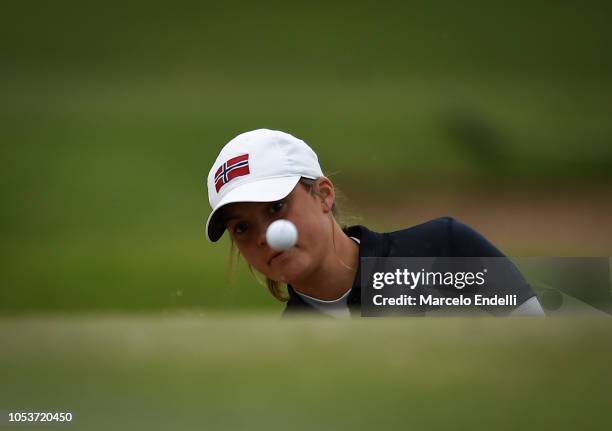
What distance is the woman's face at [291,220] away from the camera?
4.25 feet

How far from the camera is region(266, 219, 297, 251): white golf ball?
1.28 m

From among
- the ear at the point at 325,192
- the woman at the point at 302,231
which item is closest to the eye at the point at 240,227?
the woman at the point at 302,231

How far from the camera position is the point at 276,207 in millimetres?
1295

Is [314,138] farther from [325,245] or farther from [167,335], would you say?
[167,335]

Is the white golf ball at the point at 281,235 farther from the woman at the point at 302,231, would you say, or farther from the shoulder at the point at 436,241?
the shoulder at the point at 436,241

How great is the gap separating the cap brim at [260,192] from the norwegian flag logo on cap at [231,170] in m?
0.03

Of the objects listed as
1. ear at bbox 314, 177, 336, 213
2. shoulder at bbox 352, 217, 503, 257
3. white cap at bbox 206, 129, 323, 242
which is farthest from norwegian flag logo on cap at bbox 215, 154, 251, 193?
shoulder at bbox 352, 217, 503, 257

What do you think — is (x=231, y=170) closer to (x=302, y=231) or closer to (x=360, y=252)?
(x=302, y=231)

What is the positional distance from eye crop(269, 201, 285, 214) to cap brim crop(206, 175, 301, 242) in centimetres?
2

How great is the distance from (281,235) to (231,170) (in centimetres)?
13

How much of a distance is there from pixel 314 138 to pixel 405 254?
0.34 m

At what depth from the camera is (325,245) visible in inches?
53.2

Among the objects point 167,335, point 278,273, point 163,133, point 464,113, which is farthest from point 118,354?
point 464,113

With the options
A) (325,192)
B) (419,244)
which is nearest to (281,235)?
(325,192)
